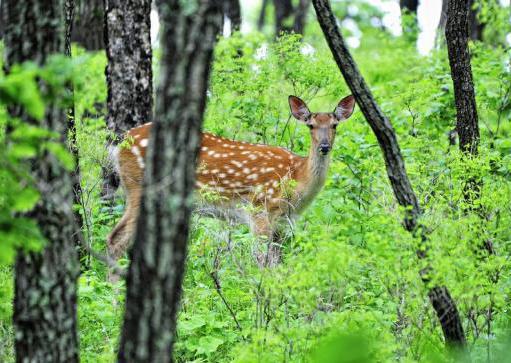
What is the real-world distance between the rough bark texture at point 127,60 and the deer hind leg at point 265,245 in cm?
158

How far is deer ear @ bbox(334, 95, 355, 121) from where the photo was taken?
9.29 m

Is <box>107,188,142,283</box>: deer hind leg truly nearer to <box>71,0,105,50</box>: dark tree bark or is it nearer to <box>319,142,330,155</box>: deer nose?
<box>319,142,330,155</box>: deer nose

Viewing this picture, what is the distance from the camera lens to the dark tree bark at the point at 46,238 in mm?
4102

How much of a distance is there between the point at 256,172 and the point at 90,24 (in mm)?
6074

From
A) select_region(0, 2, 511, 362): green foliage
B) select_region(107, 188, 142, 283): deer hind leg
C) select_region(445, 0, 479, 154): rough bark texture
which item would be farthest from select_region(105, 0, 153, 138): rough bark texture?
select_region(445, 0, 479, 154): rough bark texture

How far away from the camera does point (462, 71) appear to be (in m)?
7.79

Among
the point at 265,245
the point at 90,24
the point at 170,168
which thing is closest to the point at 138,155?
the point at 265,245

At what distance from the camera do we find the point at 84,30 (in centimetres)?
1449

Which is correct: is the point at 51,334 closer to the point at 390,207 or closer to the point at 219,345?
the point at 219,345

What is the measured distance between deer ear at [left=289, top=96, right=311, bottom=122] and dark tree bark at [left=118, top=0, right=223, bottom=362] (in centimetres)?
549

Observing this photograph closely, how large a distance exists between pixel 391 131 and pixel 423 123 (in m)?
4.77

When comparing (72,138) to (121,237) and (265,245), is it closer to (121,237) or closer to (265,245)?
(121,237)

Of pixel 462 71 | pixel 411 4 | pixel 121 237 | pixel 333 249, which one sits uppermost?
pixel 411 4

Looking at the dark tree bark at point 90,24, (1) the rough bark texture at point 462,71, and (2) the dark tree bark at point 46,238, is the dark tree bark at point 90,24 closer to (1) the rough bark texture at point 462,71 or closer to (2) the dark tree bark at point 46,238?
(1) the rough bark texture at point 462,71
